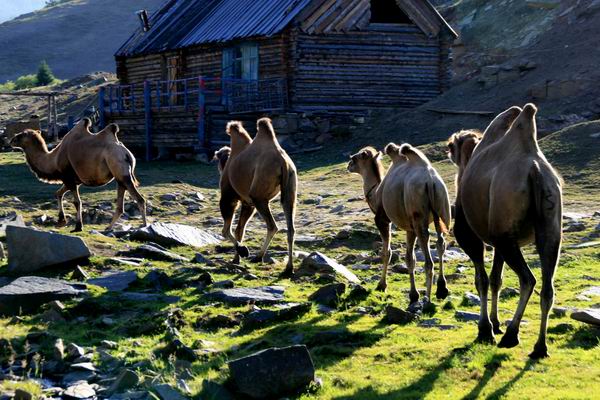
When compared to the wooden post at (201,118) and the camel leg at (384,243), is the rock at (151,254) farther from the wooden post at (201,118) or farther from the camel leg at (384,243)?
the wooden post at (201,118)

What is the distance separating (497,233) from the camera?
857 cm

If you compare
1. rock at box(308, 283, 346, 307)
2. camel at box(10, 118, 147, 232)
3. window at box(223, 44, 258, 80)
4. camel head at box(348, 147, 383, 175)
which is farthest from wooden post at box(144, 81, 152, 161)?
rock at box(308, 283, 346, 307)

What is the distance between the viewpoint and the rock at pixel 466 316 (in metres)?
10.2

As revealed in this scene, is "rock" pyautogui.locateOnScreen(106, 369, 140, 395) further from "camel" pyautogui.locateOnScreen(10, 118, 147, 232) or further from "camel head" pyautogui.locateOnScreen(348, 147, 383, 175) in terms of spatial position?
"camel" pyautogui.locateOnScreen(10, 118, 147, 232)

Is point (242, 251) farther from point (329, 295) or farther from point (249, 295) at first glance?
point (329, 295)

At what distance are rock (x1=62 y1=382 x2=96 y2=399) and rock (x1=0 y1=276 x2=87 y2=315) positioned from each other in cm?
261

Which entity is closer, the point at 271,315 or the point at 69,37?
the point at 271,315

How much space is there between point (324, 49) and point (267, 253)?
21.1 metres

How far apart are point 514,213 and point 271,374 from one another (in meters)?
2.43

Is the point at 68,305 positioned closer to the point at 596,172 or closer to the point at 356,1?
the point at 596,172

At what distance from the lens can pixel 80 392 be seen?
8.11 meters

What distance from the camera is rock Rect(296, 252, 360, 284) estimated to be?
13009 millimetres

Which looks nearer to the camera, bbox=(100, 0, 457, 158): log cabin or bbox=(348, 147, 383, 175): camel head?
bbox=(348, 147, 383, 175): camel head

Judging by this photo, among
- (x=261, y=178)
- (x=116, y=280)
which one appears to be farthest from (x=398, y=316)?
(x=261, y=178)
